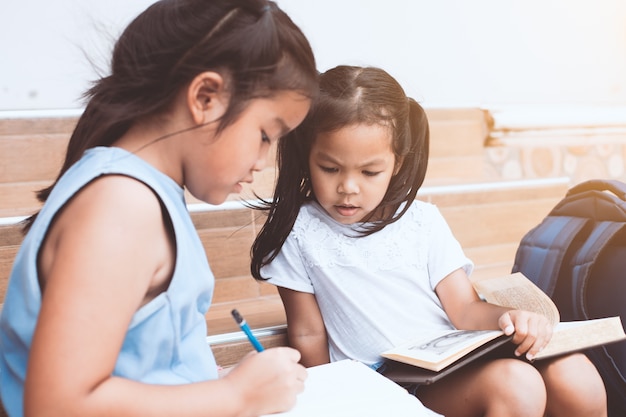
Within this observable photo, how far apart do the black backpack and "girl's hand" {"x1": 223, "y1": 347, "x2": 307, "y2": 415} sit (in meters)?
0.76

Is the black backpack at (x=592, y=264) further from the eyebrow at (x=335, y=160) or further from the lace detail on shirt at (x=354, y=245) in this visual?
the eyebrow at (x=335, y=160)

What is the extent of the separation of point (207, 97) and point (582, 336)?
659mm

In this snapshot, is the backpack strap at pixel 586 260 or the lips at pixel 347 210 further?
the backpack strap at pixel 586 260

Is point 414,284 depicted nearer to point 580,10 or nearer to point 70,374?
point 70,374

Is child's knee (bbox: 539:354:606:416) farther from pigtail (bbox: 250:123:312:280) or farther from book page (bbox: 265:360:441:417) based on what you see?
pigtail (bbox: 250:123:312:280)

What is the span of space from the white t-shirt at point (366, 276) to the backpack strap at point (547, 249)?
0.78 ft

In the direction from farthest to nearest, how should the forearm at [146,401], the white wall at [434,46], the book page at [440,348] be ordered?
the white wall at [434,46], the book page at [440,348], the forearm at [146,401]

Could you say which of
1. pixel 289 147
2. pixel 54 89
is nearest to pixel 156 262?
pixel 289 147

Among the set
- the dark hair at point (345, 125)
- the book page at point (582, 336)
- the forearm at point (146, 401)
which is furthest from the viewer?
the dark hair at point (345, 125)

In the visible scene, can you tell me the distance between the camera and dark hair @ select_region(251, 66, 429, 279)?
1.06 metres

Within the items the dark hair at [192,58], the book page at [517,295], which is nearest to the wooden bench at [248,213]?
the book page at [517,295]

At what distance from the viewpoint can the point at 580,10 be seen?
8.52 feet

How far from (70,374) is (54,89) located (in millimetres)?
1370

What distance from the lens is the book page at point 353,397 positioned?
672mm
